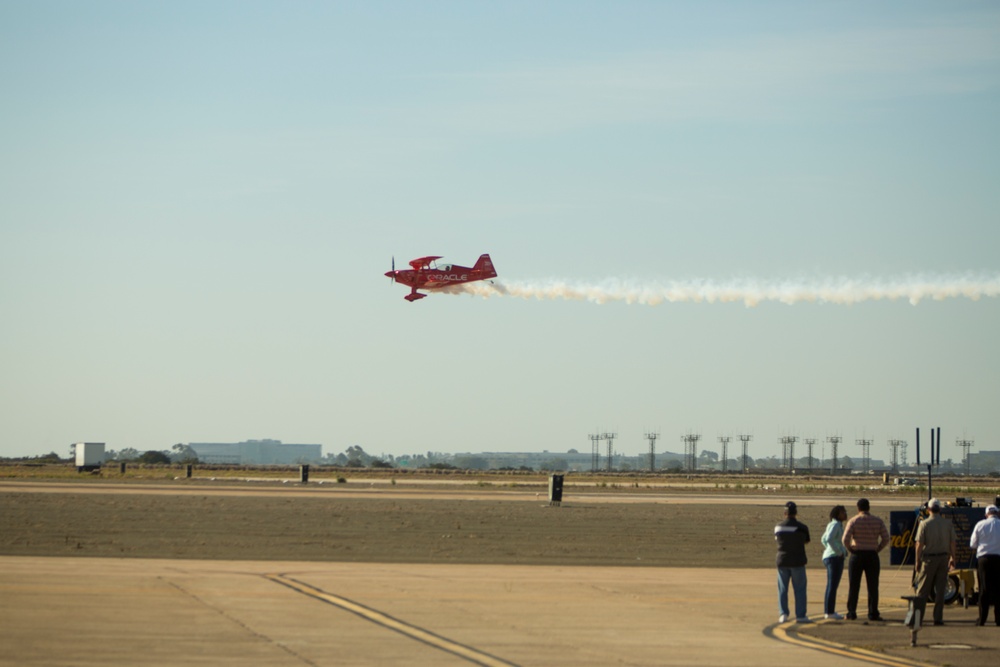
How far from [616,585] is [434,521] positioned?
1847 centimetres

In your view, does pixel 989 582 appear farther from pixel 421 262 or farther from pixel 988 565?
pixel 421 262

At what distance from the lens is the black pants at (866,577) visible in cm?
1955

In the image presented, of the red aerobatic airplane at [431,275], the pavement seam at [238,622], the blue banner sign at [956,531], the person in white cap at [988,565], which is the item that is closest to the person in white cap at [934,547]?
the person in white cap at [988,565]

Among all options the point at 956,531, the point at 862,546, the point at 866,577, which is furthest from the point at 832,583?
the point at 956,531

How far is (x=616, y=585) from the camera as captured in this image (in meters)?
23.9

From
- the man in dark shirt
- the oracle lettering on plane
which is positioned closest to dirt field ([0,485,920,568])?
the man in dark shirt

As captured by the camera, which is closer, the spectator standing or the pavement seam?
the pavement seam

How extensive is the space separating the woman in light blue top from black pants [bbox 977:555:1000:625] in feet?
7.63

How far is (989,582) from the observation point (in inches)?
755

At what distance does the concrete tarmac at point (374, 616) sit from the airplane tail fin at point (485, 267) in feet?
149

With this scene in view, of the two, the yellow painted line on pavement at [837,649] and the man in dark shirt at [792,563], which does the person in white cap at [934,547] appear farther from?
the yellow painted line on pavement at [837,649]

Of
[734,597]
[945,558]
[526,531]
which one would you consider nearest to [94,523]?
[526,531]

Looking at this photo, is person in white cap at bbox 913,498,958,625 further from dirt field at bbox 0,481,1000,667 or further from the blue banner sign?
the blue banner sign

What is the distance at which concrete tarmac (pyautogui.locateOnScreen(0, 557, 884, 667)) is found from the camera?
48.8 ft
